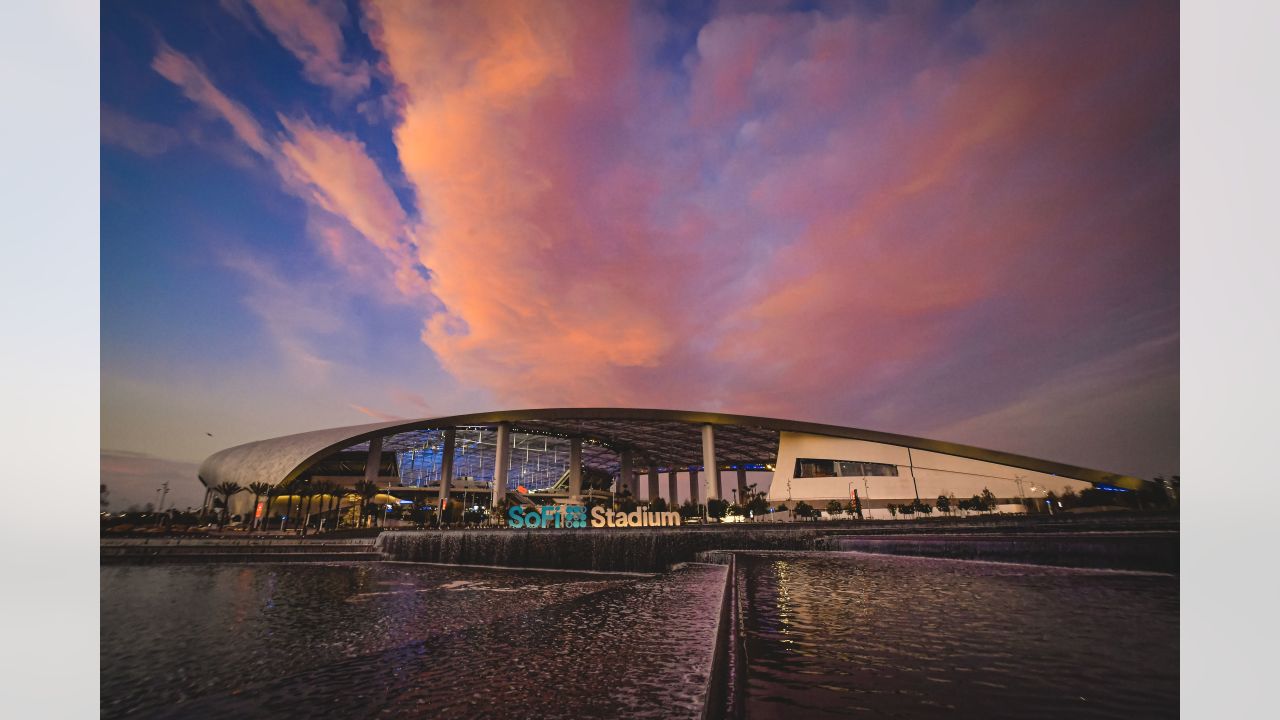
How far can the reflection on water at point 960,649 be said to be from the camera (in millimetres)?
2959

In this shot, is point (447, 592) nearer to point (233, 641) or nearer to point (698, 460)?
point (233, 641)

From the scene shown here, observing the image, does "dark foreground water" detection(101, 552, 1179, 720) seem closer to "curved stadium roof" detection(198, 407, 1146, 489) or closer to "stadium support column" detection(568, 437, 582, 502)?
"curved stadium roof" detection(198, 407, 1146, 489)

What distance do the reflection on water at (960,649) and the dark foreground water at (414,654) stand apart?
23.8 inches

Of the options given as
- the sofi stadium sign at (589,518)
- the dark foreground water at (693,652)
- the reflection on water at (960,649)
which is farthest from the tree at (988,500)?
the reflection on water at (960,649)

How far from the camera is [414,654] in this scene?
508cm

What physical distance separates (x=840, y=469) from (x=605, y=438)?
2362cm

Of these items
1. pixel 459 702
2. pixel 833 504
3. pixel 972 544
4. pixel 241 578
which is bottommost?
pixel 833 504

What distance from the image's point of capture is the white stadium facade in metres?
39.0

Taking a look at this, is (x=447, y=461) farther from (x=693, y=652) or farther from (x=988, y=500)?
(x=693, y=652)

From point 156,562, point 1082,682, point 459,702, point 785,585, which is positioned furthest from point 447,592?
point 156,562

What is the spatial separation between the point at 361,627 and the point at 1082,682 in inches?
295

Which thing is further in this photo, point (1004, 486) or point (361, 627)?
point (1004, 486)

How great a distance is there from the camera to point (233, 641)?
6340 mm

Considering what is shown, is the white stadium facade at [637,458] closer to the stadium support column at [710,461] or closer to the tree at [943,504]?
the stadium support column at [710,461]
